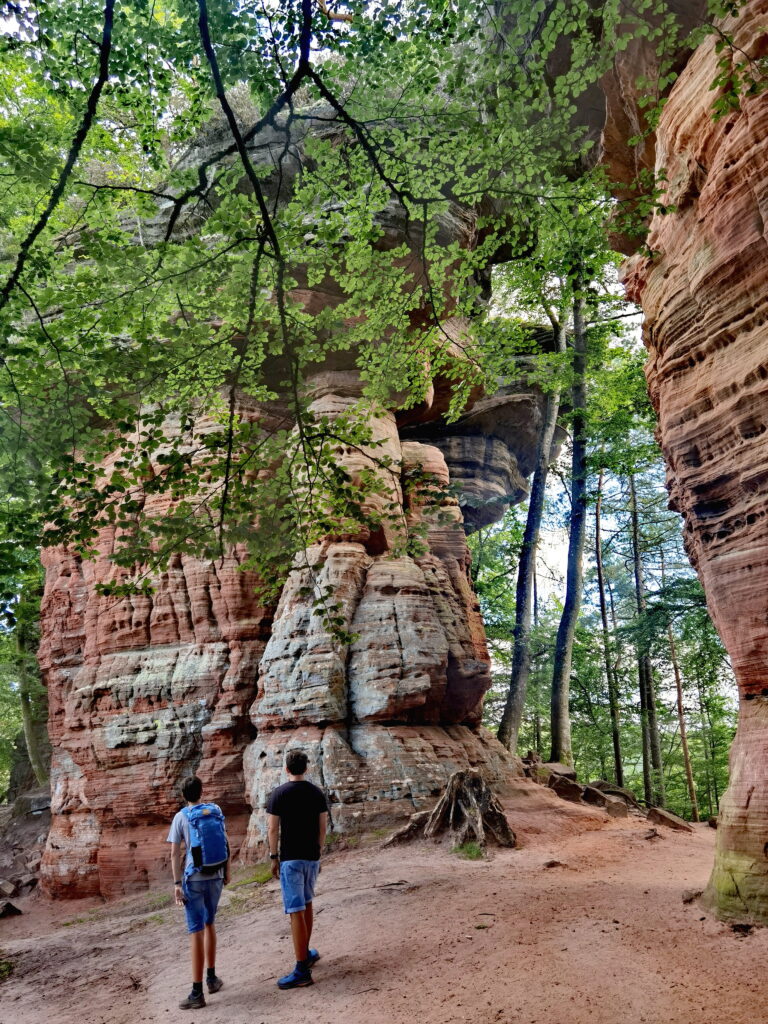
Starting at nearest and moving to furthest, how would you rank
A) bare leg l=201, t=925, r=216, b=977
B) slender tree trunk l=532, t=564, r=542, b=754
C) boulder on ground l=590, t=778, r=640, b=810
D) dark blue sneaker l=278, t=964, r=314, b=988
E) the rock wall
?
dark blue sneaker l=278, t=964, r=314, b=988
bare leg l=201, t=925, r=216, b=977
the rock wall
boulder on ground l=590, t=778, r=640, b=810
slender tree trunk l=532, t=564, r=542, b=754

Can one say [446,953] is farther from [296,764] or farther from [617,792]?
[617,792]

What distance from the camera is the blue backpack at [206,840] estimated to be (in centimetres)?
536

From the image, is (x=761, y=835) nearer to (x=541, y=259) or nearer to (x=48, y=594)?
(x=541, y=259)

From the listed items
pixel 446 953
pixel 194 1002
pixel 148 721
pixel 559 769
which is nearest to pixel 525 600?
pixel 559 769

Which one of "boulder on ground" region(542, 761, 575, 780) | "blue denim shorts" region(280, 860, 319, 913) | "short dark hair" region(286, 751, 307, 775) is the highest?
"short dark hair" region(286, 751, 307, 775)

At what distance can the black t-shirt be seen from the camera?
5113 mm

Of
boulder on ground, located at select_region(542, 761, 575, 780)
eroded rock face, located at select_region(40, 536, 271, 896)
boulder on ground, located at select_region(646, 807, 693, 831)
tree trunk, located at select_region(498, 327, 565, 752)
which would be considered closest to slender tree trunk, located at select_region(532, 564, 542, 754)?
tree trunk, located at select_region(498, 327, 565, 752)

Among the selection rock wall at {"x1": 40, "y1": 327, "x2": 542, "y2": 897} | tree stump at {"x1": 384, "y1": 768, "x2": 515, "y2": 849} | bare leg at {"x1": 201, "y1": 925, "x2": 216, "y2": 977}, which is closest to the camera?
bare leg at {"x1": 201, "y1": 925, "x2": 216, "y2": 977}

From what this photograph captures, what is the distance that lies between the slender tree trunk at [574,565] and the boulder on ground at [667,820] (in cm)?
282

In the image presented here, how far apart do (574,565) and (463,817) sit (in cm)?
928

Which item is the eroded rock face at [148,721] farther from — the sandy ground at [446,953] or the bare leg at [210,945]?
the bare leg at [210,945]

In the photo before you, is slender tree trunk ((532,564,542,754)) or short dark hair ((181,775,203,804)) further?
slender tree trunk ((532,564,542,754))

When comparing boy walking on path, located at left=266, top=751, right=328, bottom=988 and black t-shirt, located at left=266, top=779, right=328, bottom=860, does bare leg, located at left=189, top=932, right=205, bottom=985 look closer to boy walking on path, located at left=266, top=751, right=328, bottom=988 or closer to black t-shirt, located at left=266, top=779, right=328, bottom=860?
boy walking on path, located at left=266, top=751, right=328, bottom=988

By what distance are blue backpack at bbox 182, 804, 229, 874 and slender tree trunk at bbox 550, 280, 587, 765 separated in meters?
12.7
